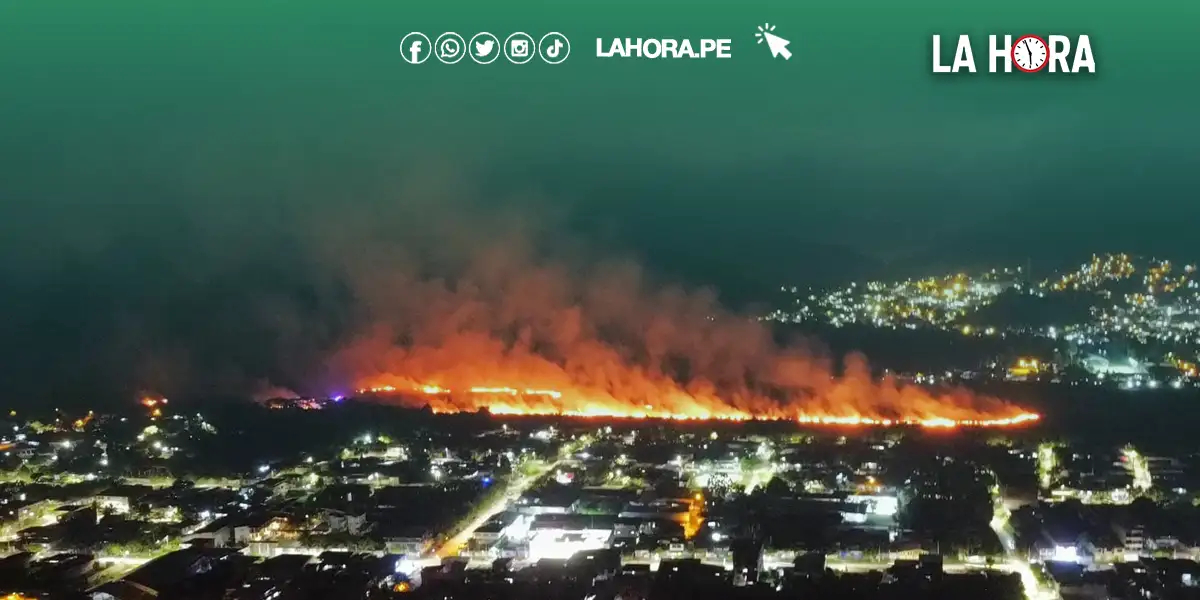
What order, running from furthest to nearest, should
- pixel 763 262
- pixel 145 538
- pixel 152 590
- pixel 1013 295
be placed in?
pixel 763 262, pixel 1013 295, pixel 145 538, pixel 152 590

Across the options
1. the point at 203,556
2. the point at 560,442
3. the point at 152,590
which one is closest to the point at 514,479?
the point at 560,442

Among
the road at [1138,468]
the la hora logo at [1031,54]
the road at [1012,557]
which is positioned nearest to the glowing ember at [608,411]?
the road at [1138,468]

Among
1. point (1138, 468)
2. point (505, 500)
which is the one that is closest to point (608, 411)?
point (505, 500)

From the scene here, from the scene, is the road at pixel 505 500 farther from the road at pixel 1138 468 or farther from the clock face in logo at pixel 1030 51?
the road at pixel 1138 468

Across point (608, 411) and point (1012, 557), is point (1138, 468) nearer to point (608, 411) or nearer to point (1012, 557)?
point (1012, 557)

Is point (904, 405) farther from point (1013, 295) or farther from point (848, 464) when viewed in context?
point (1013, 295)

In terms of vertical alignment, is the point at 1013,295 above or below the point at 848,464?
above

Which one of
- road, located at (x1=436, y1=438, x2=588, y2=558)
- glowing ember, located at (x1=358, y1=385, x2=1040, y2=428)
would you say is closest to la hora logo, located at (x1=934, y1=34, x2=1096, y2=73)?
road, located at (x1=436, y1=438, x2=588, y2=558)
